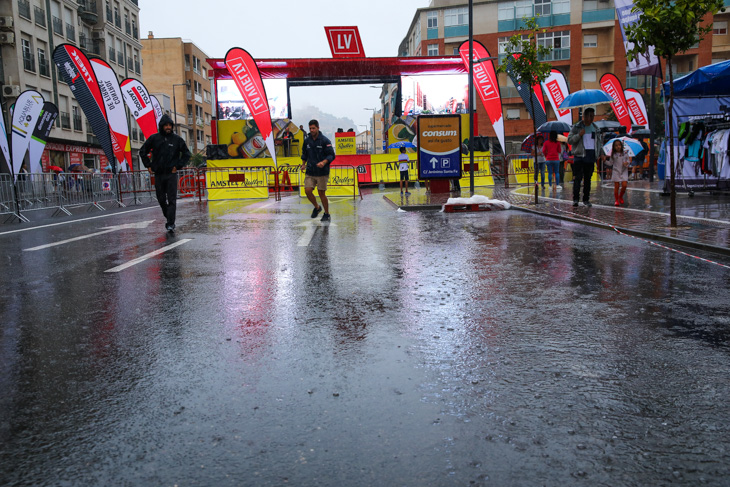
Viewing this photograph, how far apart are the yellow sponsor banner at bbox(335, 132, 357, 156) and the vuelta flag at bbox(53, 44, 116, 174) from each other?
18.2m

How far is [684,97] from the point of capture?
1585 centimetres

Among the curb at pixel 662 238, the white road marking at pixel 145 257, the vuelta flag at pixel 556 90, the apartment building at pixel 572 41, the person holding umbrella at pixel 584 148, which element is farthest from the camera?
the apartment building at pixel 572 41

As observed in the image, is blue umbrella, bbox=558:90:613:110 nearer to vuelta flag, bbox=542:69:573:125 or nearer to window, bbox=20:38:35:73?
vuelta flag, bbox=542:69:573:125

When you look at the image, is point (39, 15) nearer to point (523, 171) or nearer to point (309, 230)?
point (523, 171)

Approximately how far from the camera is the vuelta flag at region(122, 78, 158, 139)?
81.4 feet

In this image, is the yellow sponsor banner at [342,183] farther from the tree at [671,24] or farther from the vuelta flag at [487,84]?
the tree at [671,24]

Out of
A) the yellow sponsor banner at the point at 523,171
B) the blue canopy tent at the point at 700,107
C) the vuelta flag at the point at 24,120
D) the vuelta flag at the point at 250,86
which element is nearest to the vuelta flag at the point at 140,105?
the vuelta flag at the point at 24,120

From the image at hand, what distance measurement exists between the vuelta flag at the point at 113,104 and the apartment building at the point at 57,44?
22011 mm

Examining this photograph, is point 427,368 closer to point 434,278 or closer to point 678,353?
point 678,353

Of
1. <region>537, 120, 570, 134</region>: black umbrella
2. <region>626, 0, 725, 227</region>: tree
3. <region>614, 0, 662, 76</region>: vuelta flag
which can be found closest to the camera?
<region>626, 0, 725, 227</region>: tree

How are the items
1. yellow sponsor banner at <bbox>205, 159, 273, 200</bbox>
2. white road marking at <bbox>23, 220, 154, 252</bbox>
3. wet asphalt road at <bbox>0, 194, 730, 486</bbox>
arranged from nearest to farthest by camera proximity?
wet asphalt road at <bbox>0, 194, 730, 486</bbox> → white road marking at <bbox>23, 220, 154, 252</bbox> → yellow sponsor banner at <bbox>205, 159, 273, 200</bbox>

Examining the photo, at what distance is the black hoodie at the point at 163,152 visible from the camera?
10.9 m

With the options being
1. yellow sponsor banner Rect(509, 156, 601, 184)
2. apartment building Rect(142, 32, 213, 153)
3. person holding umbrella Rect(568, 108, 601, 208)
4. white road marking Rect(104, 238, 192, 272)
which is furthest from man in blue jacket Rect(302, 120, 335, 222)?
apartment building Rect(142, 32, 213, 153)

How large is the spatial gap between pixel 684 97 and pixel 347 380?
15.5 m
